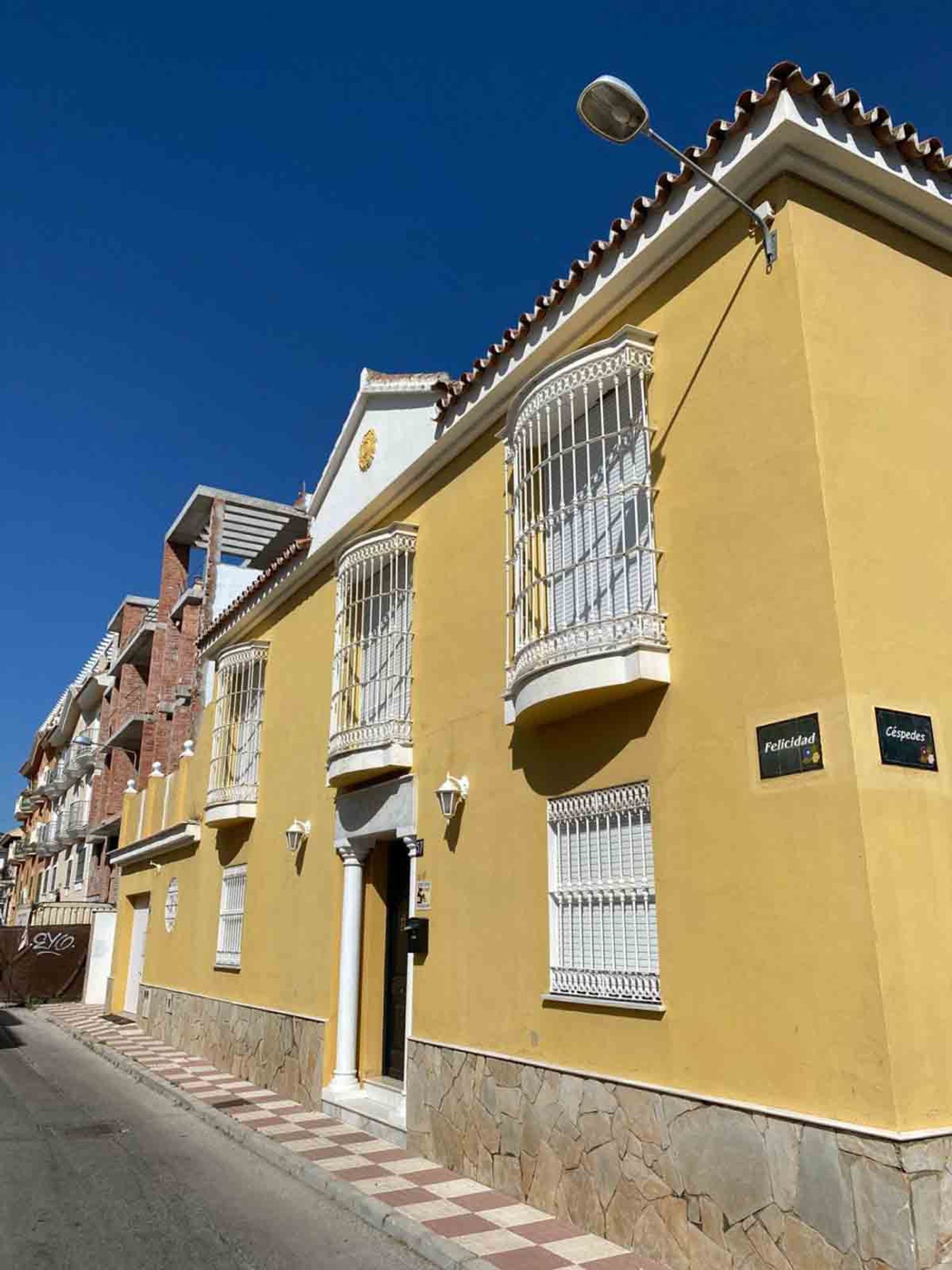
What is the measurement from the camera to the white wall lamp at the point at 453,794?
791 centimetres

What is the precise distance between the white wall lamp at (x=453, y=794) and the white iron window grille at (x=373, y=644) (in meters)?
1.08

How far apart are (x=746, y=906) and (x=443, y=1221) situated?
9.40 ft

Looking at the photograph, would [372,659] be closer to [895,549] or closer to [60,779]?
[895,549]

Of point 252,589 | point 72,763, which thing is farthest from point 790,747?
point 72,763

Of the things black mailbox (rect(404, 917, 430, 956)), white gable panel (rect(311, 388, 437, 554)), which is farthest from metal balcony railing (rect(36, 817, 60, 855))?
black mailbox (rect(404, 917, 430, 956))

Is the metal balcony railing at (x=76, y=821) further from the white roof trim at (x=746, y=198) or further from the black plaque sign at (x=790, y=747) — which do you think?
the black plaque sign at (x=790, y=747)

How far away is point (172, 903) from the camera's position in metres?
16.0

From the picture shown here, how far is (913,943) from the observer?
441cm

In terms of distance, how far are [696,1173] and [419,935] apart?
3.67 metres

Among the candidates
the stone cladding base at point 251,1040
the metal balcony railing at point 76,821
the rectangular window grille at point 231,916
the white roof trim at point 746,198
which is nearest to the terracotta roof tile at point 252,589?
the rectangular window grille at point 231,916

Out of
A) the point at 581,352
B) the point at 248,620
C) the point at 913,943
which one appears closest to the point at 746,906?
the point at 913,943

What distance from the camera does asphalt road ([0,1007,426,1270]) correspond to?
5.39 metres

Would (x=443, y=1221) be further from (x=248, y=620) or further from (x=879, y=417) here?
(x=248, y=620)

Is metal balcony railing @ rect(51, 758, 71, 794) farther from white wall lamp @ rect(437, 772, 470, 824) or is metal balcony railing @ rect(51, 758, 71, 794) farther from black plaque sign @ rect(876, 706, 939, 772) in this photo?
black plaque sign @ rect(876, 706, 939, 772)
